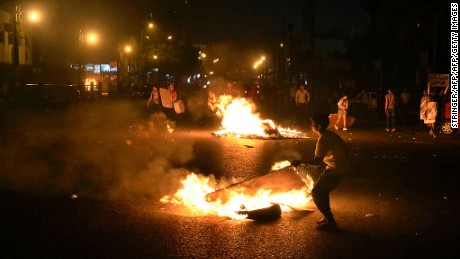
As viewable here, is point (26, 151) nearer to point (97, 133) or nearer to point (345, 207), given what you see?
point (97, 133)

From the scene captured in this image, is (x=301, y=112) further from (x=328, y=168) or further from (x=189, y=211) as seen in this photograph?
(x=328, y=168)

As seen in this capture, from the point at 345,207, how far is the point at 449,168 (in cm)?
547

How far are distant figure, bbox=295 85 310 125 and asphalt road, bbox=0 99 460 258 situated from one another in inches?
→ 423

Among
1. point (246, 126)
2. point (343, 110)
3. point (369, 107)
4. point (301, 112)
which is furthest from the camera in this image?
point (369, 107)

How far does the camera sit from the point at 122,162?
12859 mm

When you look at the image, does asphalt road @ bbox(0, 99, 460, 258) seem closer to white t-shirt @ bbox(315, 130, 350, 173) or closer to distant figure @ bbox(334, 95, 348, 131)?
white t-shirt @ bbox(315, 130, 350, 173)

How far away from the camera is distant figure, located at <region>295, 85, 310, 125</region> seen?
90.5ft

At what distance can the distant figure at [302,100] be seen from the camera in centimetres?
2758

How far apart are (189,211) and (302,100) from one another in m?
20.6

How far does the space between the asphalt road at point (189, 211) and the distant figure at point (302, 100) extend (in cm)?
1074

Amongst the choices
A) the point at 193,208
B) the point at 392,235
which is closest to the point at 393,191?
the point at 392,235

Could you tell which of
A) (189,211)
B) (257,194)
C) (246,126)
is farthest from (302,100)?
(189,211)

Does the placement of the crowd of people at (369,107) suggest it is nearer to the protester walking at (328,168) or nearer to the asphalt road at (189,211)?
the asphalt road at (189,211)

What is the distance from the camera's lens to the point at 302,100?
27688 millimetres
